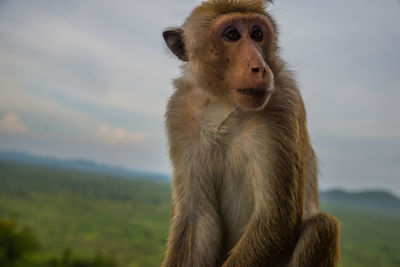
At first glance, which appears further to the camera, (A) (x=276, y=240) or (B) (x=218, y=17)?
(B) (x=218, y=17)

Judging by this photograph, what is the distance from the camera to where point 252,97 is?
9.32ft

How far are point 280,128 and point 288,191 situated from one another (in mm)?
517

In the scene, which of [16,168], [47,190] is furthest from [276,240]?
[16,168]

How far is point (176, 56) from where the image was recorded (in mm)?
Result: 3643

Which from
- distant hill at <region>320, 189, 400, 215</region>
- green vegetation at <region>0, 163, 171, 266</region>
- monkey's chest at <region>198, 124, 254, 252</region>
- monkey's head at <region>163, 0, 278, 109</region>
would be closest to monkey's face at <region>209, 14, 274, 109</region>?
monkey's head at <region>163, 0, 278, 109</region>

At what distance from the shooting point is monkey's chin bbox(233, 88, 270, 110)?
9.28ft

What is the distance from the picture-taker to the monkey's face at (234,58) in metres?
2.83

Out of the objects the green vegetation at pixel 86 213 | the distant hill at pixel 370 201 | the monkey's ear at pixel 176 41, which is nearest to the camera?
the monkey's ear at pixel 176 41

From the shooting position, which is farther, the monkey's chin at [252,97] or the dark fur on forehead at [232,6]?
the dark fur on forehead at [232,6]

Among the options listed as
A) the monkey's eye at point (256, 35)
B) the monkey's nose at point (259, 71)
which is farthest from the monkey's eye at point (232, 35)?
the monkey's nose at point (259, 71)

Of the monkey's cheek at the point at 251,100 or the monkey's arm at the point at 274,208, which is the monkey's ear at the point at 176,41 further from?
the monkey's arm at the point at 274,208

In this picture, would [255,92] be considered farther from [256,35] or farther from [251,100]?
[256,35]

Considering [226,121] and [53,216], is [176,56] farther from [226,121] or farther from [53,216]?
[53,216]

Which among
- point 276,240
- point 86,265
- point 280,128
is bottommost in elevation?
point 86,265
